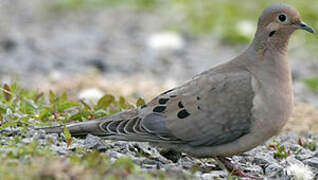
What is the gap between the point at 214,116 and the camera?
5.32 m

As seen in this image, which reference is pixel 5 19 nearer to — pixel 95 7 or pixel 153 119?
pixel 95 7

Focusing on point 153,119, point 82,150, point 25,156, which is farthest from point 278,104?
point 25,156

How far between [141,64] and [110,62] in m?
0.44

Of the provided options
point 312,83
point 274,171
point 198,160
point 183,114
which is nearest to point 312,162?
point 274,171

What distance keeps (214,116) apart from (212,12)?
7.47 meters

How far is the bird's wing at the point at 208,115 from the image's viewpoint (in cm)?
530

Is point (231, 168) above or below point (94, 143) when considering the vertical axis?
below

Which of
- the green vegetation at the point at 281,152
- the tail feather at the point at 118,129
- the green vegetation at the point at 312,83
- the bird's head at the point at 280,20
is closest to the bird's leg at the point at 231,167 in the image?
the tail feather at the point at 118,129

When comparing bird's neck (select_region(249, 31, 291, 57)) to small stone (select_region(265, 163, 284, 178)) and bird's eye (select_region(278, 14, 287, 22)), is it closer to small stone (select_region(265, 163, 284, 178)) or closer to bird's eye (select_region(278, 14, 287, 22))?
bird's eye (select_region(278, 14, 287, 22))

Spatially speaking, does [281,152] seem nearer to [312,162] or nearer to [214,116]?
[312,162]

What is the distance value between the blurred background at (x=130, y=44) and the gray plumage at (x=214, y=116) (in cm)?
215

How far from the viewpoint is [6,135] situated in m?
5.41

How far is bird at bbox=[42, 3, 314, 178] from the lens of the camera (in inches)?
207

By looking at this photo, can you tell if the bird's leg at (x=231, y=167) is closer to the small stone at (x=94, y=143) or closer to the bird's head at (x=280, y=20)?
the small stone at (x=94, y=143)
